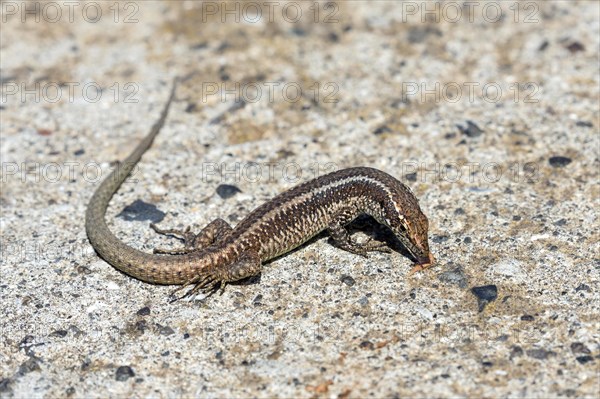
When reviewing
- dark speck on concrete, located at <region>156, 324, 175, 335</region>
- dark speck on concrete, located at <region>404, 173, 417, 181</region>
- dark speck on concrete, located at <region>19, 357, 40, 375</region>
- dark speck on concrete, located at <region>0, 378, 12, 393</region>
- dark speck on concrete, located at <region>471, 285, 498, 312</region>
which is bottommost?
dark speck on concrete, located at <region>0, 378, 12, 393</region>

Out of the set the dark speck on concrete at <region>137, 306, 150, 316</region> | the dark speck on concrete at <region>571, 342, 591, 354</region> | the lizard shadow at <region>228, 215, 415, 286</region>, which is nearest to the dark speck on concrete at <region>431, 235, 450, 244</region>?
the lizard shadow at <region>228, 215, 415, 286</region>

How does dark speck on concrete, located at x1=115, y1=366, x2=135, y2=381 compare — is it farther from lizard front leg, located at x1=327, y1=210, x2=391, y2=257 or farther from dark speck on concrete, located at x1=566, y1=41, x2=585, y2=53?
dark speck on concrete, located at x1=566, y1=41, x2=585, y2=53

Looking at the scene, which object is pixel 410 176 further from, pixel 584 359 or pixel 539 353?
pixel 584 359

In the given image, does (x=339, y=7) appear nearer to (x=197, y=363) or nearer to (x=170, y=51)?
(x=170, y=51)

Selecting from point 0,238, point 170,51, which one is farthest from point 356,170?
point 170,51

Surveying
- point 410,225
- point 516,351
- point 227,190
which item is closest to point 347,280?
point 410,225

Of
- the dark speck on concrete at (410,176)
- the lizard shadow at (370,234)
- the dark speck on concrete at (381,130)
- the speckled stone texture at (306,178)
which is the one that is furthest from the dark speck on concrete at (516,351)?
the dark speck on concrete at (381,130)
